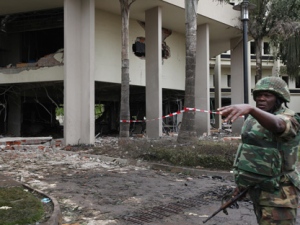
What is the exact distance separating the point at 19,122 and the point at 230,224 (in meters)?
15.0

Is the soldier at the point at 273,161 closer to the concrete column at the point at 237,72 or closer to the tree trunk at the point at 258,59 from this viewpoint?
the tree trunk at the point at 258,59

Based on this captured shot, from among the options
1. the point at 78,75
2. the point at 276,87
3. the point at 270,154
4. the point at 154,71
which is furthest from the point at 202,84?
the point at 270,154

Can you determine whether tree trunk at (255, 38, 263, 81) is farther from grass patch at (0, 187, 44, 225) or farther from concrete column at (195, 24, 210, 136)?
grass patch at (0, 187, 44, 225)

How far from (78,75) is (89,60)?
73 centimetres

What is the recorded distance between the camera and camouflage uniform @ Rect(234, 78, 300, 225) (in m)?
2.28

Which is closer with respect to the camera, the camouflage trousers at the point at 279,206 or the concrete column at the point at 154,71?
the camouflage trousers at the point at 279,206

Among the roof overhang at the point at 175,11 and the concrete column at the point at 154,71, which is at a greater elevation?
the roof overhang at the point at 175,11

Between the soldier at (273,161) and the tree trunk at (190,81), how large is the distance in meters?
7.64

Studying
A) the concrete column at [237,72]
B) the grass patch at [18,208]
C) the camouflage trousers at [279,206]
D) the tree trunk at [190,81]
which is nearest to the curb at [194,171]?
the tree trunk at [190,81]

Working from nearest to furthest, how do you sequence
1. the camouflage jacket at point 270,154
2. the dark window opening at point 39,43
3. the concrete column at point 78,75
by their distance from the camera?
1. the camouflage jacket at point 270,154
2. the concrete column at point 78,75
3. the dark window opening at point 39,43

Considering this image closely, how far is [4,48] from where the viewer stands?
1745cm

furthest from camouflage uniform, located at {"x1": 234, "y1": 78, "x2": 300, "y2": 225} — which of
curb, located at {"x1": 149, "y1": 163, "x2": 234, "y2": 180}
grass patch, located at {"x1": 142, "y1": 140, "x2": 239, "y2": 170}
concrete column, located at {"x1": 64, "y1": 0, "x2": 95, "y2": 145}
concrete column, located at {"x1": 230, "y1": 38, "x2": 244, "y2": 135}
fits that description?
concrete column, located at {"x1": 230, "y1": 38, "x2": 244, "y2": 135}

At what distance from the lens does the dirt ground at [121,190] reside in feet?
15.4

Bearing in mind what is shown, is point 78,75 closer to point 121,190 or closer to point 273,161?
point 121,190
